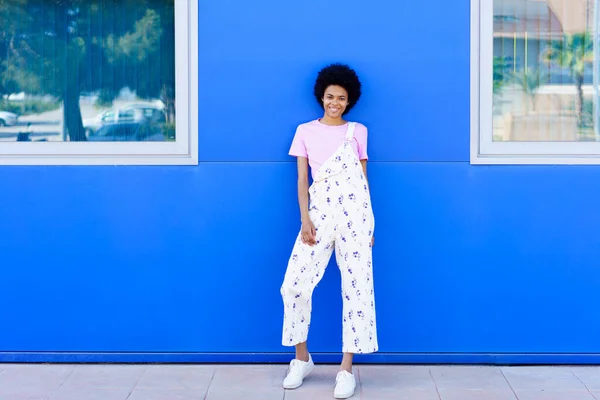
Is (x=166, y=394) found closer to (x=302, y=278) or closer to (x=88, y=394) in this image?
(x=88, y=394)

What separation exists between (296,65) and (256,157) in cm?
53

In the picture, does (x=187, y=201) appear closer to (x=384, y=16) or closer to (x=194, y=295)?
(x=194, y=295)

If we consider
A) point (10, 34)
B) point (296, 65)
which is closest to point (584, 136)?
point (296, 65)

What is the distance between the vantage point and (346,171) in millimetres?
4684

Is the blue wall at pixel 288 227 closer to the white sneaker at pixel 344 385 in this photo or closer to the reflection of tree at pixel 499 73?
the reflection of tree at pixel 499 73

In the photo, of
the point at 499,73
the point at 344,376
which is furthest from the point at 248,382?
the point at 499,73

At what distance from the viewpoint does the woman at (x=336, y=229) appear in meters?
4.65

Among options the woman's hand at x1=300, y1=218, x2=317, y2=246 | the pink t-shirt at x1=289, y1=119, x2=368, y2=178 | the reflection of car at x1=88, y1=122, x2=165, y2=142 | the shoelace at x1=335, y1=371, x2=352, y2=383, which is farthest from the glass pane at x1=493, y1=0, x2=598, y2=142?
the reflection of car at x1=88, y1=122, x2=165, y2=142

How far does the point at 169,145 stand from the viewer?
5.12 metres

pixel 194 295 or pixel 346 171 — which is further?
pixel 194 295

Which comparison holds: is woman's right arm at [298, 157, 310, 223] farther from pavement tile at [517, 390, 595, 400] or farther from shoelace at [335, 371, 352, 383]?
pavement tile at [517, 390, 595, 400]

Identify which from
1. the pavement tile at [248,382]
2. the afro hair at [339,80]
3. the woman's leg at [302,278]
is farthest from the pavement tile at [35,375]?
the afro hair at [339,80]

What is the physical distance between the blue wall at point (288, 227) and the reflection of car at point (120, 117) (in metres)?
0.30

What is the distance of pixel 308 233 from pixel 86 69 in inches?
63.2
